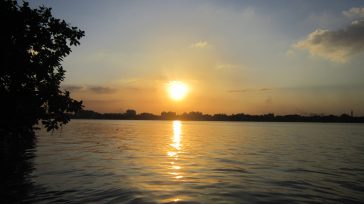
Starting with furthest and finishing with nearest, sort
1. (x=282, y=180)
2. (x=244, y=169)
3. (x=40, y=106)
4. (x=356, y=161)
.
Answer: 1. (x=356, y=161)
2. (x=244, y=169)
3. (x=282, y=180)
4. (x=40, y=106)

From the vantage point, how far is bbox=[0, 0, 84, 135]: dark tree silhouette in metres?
15.6

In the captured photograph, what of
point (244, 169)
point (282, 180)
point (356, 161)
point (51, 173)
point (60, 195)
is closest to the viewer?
point (60, 195)

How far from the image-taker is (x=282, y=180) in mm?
19812

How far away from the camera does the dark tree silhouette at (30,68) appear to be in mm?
15586

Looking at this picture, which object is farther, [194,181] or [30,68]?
[194,181]

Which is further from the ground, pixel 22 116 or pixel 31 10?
pixel 31 10

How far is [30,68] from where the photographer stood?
16.2 m

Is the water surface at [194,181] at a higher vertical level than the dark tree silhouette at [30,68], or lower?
lower

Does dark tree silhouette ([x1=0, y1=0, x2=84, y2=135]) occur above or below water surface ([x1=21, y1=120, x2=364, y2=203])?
above

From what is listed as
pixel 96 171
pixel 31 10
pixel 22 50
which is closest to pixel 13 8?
pixel 31 10

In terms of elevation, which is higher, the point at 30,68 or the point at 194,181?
the point at 30,68

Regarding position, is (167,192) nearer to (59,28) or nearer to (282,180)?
(282,180)

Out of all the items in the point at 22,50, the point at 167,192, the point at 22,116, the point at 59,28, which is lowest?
the point at 167,192

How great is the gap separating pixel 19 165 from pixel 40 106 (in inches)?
393
